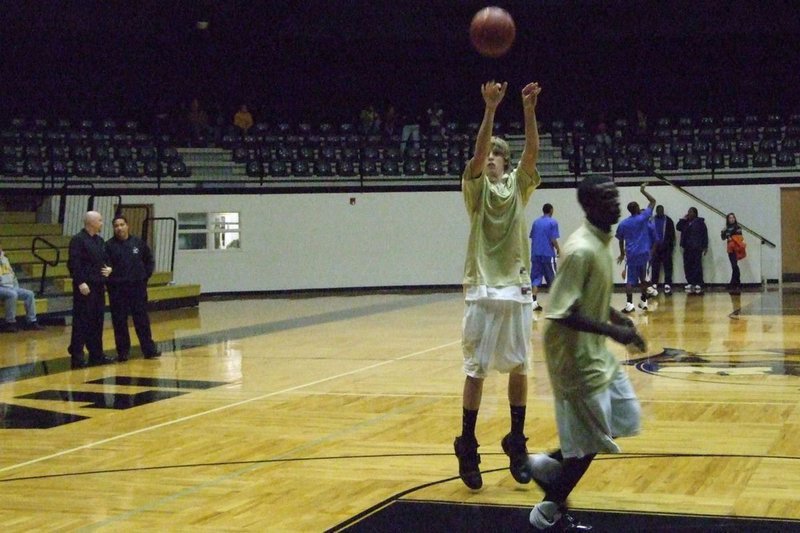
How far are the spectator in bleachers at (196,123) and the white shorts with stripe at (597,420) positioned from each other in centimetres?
2228

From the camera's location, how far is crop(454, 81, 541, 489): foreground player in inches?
252

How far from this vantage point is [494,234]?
6.45m

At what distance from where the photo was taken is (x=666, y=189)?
25156 millimetres

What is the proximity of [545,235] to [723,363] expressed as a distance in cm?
704

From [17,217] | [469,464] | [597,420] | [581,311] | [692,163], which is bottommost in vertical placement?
[469,464]

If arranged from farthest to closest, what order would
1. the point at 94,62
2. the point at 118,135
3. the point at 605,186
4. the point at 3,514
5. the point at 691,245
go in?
1. the point at 94,62
2. the point at 118,135
3. the point at 691,245
4. the point at 3,514
5. the point at 605,186

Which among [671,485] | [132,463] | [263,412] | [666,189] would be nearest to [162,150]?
[666,189]

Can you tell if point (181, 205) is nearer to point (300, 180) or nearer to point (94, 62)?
point (300, 180)

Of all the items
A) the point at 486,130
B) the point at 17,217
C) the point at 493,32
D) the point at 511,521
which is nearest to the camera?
the point at 511,521

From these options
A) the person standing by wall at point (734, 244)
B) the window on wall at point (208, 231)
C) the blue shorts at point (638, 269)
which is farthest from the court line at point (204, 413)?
the person standing by wall at point (734, 244)

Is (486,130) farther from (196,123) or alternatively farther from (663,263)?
(196,123)

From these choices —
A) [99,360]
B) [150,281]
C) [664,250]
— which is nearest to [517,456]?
[99,360]

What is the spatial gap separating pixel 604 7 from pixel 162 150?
39.6 ft

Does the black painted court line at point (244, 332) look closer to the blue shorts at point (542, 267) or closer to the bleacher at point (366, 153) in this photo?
the blue shorts at point (542, 267)
